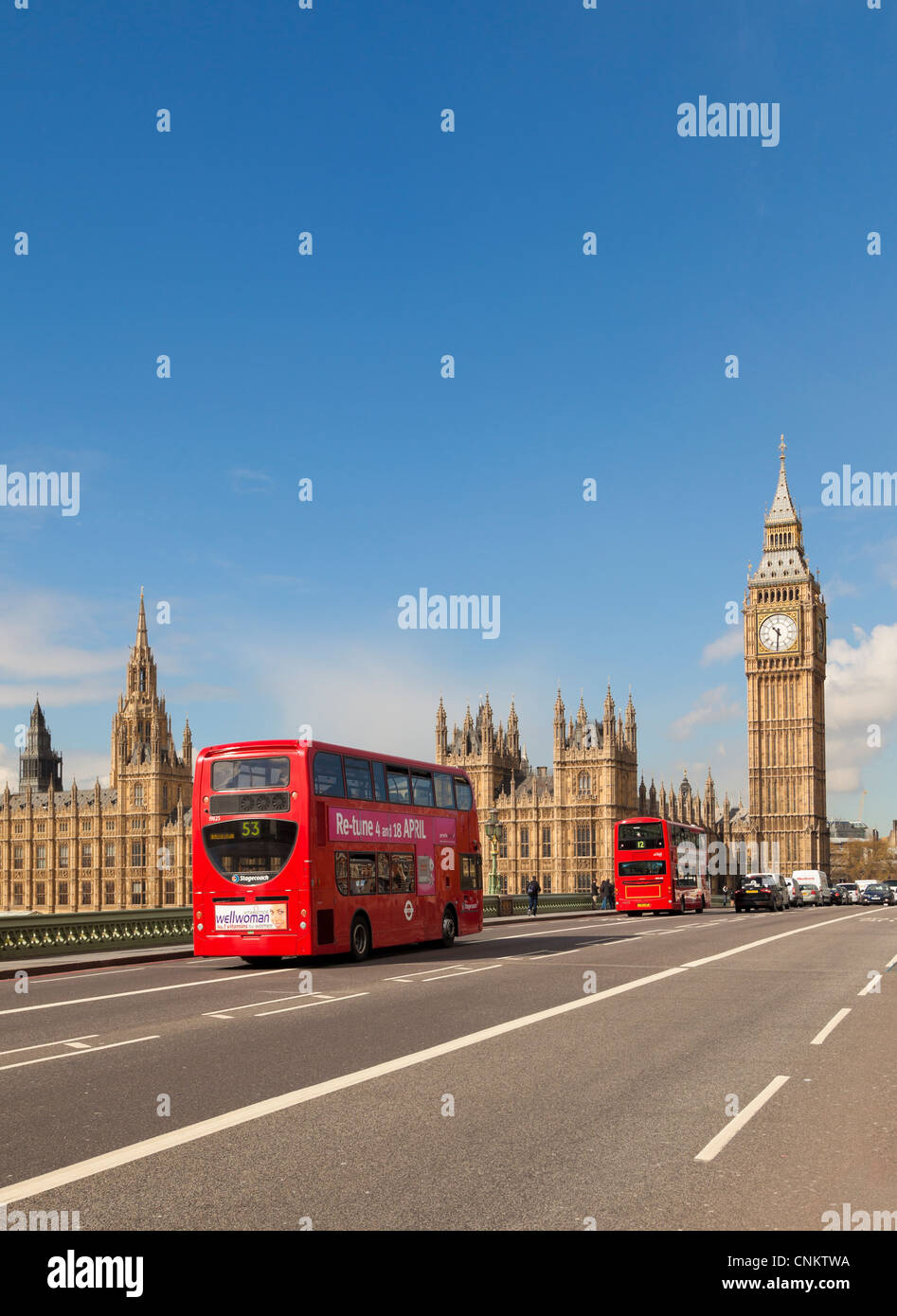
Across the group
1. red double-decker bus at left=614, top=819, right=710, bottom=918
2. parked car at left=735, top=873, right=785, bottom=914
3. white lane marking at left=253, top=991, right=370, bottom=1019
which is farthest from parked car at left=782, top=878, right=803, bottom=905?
white lane marking at left=253, top=991, right=370, bottom=1019

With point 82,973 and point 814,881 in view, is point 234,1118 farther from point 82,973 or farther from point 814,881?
point 814,881

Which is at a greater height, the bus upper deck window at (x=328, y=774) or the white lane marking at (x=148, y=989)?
the bus upper deck window at (x=328, y=774)

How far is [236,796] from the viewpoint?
72.3ft

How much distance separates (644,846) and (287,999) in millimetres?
32943

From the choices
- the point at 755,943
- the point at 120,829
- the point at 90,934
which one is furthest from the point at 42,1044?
the point at 120,829

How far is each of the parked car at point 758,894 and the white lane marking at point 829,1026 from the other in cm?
4303

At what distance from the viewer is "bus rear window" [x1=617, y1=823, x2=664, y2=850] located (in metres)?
48.1

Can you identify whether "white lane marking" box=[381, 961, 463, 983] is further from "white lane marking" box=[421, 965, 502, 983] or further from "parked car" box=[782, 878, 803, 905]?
"parked car" box=[782, 878, 803, 905]

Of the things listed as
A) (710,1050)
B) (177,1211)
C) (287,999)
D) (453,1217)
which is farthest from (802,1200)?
(287,999)

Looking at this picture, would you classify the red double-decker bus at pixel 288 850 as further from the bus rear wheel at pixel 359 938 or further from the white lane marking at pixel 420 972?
the white lane marking at pixel 420 972

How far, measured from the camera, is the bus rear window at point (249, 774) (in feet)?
71.7

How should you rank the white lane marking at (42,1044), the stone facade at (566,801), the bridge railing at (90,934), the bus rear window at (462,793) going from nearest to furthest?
the white lane marking at (42,1044)
the bridge railing at (90,934)
the bus rear window at (462,793)
the stone facade at (566,801)

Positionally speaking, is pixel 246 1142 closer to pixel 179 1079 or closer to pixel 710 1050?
pixel 179 1079

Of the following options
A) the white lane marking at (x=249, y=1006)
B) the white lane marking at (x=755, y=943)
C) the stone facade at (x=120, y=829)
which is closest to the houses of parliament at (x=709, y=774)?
the stone facade at (x=120, y=829)
